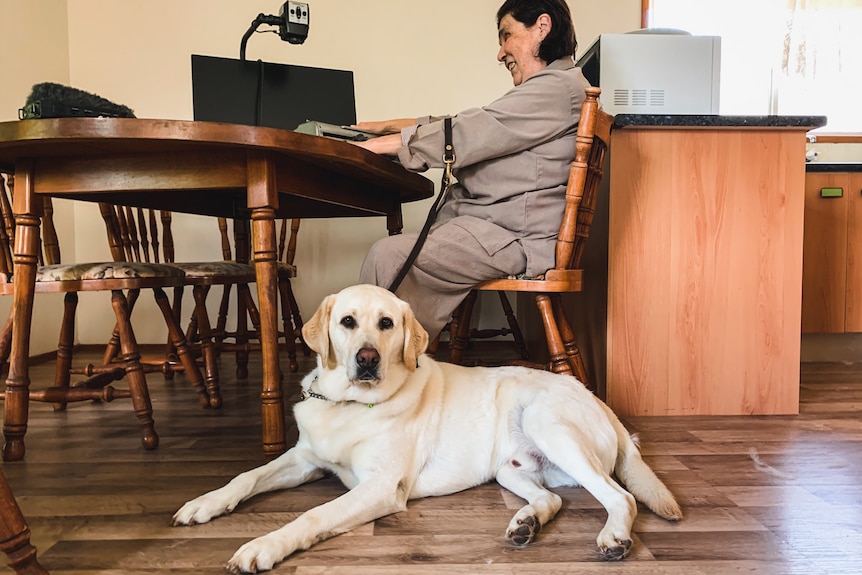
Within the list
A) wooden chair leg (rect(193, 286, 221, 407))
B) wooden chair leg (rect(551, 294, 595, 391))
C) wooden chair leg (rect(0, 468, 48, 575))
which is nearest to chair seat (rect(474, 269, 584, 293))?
wooden chair leg (rect(551, 294, 595, 391))

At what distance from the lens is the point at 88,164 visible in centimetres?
160

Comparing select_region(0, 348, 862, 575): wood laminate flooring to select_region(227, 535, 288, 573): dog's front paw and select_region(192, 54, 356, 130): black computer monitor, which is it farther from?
select_region(192, 54, 356, 130): black computer monitor

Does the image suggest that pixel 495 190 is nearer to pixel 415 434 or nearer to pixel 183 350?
pixel 415 434

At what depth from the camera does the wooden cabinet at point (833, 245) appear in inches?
127

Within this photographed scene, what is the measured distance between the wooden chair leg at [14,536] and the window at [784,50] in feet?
13.7

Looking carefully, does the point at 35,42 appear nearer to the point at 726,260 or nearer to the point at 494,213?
the point at 494,213

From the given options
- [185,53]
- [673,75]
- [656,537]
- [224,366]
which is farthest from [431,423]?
[185,53]

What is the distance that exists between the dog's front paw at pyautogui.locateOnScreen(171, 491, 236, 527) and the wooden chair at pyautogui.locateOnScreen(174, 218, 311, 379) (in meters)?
1.10

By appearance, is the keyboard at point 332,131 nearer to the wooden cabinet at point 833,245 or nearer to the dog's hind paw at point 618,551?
the dog's hind paw at point 618,551

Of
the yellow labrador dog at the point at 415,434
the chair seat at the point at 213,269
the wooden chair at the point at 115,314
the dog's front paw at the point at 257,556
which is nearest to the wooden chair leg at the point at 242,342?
the chair seat at the point at 213,269

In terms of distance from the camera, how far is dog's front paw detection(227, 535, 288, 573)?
1016 millimetres

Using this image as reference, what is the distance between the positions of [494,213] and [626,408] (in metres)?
0.93

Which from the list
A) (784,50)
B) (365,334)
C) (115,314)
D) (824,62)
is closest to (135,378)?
(115,314)

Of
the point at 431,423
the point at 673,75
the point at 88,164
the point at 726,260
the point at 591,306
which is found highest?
→ the point at 673,75
